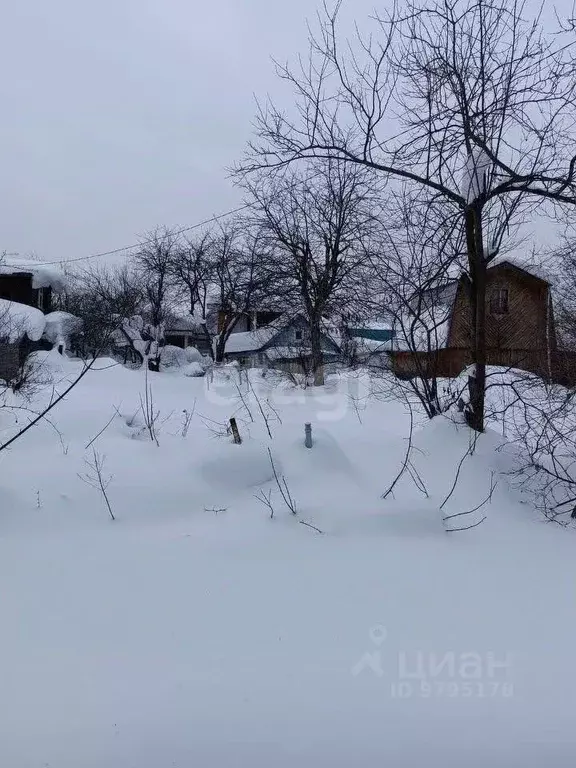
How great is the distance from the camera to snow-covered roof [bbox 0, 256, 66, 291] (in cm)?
2792

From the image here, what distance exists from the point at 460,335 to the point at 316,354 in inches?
428

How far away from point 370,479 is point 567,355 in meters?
5.30

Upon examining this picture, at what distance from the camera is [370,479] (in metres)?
5.07

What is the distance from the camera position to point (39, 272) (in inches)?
1142

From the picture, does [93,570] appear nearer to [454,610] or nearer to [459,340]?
[454,610]

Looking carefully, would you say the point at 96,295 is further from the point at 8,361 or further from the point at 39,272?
the point at 8,361

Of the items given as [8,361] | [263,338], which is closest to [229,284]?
[263,338]

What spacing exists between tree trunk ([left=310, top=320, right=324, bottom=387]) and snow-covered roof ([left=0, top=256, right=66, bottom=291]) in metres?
17.6

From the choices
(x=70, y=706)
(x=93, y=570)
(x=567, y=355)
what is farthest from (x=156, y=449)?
(x=567, y=355)

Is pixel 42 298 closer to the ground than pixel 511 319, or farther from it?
farther from it

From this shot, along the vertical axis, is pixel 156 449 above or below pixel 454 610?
above
